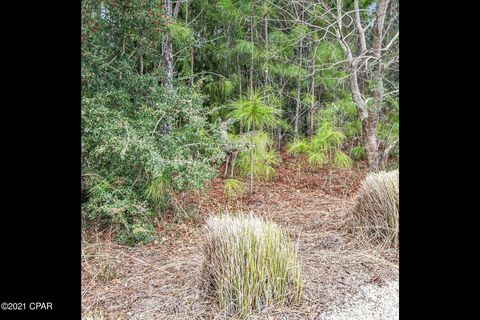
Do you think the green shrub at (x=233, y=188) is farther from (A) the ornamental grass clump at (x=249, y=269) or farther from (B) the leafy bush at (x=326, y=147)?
(A) the ornamental grass clump at (x=249, y=269)

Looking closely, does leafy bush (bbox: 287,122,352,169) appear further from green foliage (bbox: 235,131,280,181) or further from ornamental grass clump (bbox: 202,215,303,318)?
ornamental grass clump (bbox: 202,215,303,318)

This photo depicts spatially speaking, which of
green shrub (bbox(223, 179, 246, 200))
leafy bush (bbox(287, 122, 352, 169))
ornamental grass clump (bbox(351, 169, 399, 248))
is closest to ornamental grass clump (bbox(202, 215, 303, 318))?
ornamental grass clump (bbox(351, 169, 399, 248))

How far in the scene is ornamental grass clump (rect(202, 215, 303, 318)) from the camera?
1.77 metres

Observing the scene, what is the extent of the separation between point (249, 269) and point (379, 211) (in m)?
1.33

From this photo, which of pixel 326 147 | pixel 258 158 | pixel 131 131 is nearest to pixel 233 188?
pixel 258 158

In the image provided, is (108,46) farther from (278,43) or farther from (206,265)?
(278,43)

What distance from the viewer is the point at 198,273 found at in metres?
2.12

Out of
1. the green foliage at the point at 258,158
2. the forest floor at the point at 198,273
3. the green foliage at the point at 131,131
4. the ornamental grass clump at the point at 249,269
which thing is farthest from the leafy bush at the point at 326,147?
the ornamental grass clump at the point at 249,269

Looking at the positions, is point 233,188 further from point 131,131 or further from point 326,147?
point 131,131

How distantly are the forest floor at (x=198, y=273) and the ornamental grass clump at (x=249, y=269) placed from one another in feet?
0.20

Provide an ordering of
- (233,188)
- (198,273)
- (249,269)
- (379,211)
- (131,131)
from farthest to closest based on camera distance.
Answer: (233,188)
(131,131)
(379,211)
(198,273)
(249,269)
